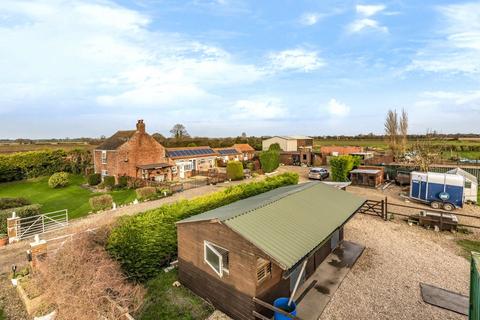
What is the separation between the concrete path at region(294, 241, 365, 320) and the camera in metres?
8.83

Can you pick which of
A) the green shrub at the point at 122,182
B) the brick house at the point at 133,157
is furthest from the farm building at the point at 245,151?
the green shrub at the point at 122,182

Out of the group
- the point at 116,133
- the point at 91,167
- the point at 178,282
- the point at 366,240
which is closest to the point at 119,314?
the point at 178,282

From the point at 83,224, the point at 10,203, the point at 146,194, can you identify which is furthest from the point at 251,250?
the point at 10,203

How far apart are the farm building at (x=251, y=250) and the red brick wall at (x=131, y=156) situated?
23349 millimetres

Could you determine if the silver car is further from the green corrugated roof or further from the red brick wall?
the red brick wall

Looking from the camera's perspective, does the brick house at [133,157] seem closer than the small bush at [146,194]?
No

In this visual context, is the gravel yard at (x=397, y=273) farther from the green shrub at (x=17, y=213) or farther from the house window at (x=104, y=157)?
the house window at (x=104, y=157)

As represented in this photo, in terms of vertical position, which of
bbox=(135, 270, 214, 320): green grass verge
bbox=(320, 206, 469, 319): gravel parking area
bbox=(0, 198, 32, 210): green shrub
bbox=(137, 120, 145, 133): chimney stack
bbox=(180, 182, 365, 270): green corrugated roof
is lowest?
bbox=(135, 270, 214, 320): green grass verge

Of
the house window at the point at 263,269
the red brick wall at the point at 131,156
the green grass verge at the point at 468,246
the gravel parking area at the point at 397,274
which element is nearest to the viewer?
the house window at the point at 263,269

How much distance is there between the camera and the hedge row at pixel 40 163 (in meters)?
35.5

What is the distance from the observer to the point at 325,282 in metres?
10.4

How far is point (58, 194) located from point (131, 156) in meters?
8.61

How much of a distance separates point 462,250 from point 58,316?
18.0 metres

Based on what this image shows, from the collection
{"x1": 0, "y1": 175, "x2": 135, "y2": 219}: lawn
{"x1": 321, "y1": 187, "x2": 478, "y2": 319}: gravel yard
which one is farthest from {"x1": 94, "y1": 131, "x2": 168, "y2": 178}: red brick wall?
{"x1": 321, "y1": 187, "x2": 478, "y2": 319}: gravel yard
